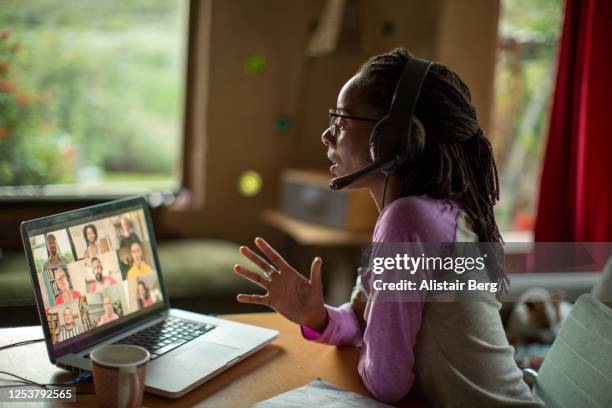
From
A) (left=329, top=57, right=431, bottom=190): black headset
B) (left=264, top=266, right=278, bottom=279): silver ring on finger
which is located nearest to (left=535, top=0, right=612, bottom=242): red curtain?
(left=329, top=57, right=431, bottom=190): black headset

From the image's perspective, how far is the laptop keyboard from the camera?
133 cm

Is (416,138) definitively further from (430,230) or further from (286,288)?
(286,288)

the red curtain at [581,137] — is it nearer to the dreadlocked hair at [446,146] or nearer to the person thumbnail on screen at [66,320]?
the dreadlocked hair at [446,146]

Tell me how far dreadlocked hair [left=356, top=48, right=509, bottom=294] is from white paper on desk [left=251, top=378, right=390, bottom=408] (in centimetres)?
33

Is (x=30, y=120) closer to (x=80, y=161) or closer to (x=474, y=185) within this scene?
(x=80, y=161)

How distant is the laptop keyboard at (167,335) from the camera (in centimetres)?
133

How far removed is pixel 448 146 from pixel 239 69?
232 cm

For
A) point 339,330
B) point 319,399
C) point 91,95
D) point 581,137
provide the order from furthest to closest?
point 91,95 → point 581,137 → point 339,330 → point 319,399

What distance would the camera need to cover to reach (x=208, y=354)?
132cm

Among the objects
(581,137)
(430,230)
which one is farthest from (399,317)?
(581,137)

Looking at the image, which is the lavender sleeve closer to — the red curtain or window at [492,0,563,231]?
the red curtain

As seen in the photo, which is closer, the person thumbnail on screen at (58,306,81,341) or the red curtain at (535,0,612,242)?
the person thumbnail on screen at (58,306,81,341)

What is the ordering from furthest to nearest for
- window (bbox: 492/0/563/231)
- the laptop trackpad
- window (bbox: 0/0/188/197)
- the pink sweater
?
window (bbox: 492/0/563/231) → window (bbox: 0/0/188/197) → the laptop trackpad → the pink sweater

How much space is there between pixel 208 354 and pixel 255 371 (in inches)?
3.6
